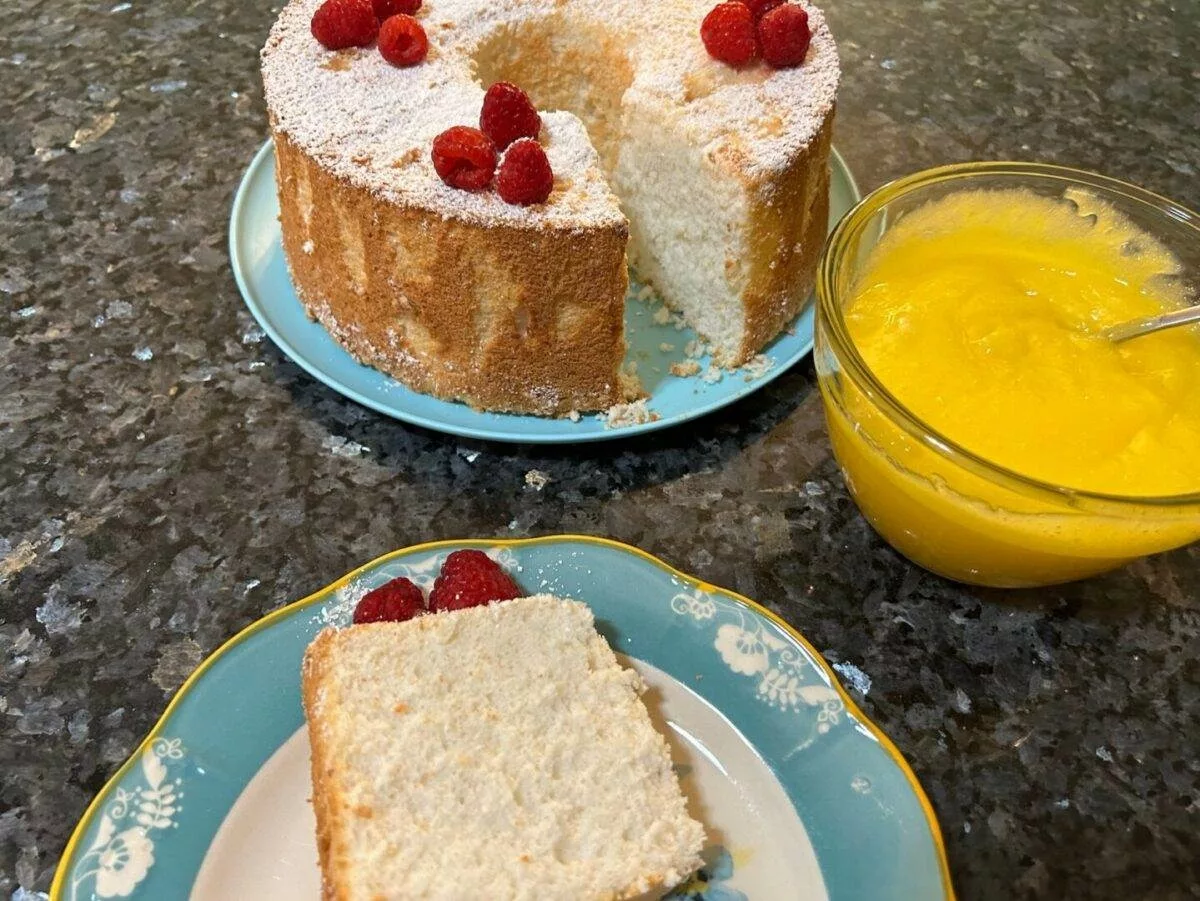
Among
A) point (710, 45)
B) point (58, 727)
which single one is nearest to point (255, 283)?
point (58, 727)

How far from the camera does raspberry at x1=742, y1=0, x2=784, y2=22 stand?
210 cm

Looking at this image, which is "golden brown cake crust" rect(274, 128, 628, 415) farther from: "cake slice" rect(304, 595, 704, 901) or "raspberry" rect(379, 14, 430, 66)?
"cake slice" rect(304, 595, 704, 901)

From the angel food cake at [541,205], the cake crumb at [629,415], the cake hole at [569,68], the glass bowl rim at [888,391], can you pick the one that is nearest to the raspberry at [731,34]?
the angel food cake at [541,205]

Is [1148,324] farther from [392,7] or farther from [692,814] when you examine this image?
[392,7]

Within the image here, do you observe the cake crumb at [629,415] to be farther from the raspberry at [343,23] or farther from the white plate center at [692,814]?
the raspberry at [343,23]

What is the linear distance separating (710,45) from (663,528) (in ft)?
3.45

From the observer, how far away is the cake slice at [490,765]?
48.0 inches

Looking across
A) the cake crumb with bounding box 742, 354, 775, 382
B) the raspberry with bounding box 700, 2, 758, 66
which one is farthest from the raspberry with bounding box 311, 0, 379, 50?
the cake crumb with bounding box 742, 354, 775, 382

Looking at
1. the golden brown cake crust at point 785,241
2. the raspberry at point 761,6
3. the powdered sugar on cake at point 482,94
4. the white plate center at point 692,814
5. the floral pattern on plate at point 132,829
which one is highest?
the raspberry at point 761,6

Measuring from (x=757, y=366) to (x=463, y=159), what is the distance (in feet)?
2.36

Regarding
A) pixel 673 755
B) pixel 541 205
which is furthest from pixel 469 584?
pixel 541 205

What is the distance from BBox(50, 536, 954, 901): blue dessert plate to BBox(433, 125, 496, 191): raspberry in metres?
0.65

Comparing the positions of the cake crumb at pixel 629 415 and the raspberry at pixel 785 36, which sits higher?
the raspberry at pixel 785 36

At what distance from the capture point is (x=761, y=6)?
6.91 feet
